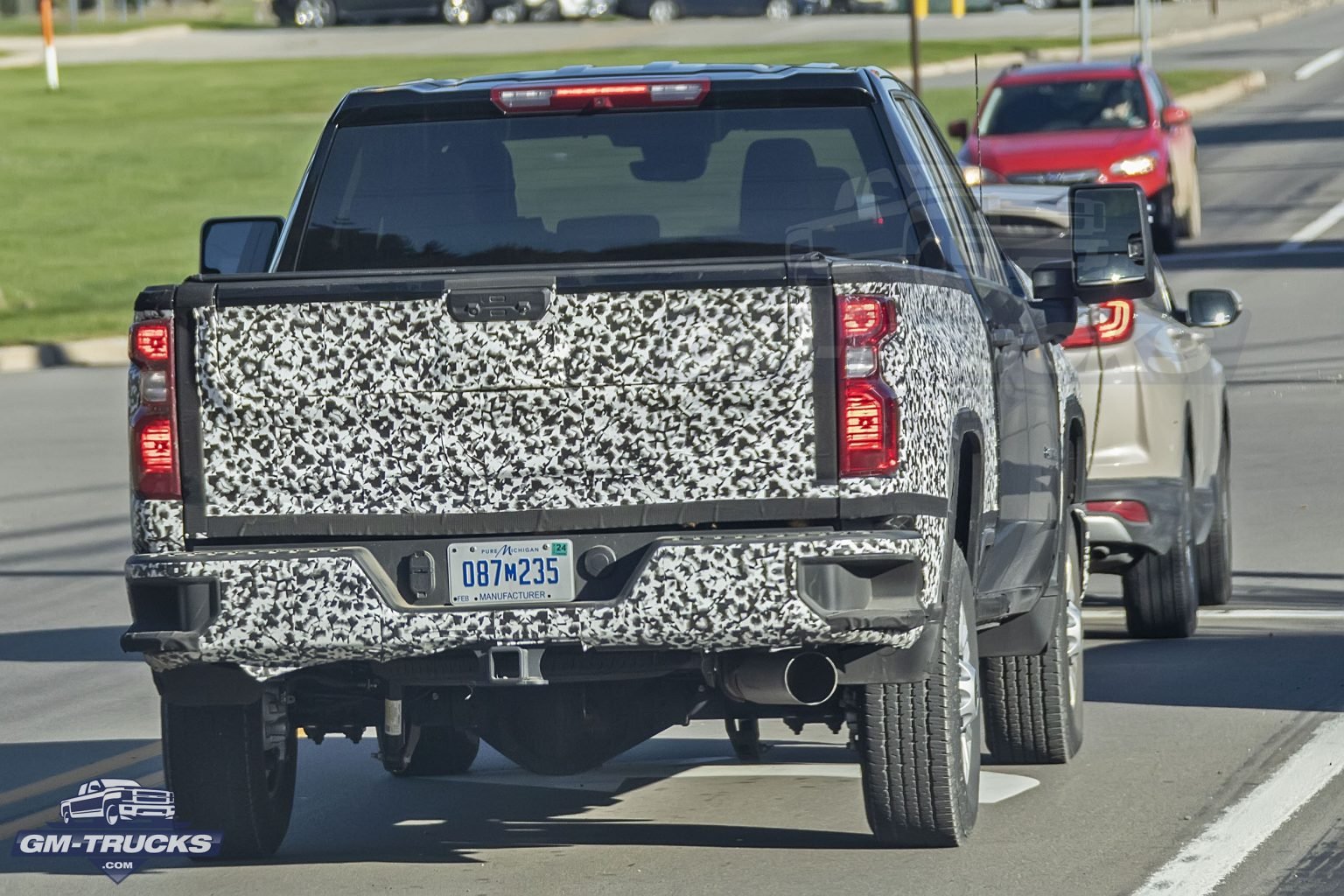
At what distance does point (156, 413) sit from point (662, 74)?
73.4 inches

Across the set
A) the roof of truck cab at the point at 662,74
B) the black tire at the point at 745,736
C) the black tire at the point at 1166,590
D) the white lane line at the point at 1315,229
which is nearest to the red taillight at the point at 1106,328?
the black tire at the point at 1166,590

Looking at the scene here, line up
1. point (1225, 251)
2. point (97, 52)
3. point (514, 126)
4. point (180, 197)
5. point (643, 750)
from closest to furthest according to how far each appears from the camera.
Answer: point (514, 126)
point (643, 750)
point (1225, 251)
point (180, 197)
point (97, 52)

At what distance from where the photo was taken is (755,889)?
21.4 ft

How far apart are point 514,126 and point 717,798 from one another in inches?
78.4

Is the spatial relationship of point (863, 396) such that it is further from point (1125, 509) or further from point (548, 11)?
point (548, 11)

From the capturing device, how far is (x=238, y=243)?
8.02m

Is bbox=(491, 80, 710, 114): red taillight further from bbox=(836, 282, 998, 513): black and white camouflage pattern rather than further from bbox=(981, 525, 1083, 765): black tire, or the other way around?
bbox=(981, 525, 1083, 765): black tire

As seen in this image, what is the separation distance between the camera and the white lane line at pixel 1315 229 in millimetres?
29266

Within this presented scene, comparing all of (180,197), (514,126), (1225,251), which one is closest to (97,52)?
(180,197)

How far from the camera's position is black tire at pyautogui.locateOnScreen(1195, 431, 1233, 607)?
11289mm

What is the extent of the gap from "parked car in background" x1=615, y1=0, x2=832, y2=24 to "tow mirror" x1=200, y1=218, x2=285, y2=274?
59400 mm

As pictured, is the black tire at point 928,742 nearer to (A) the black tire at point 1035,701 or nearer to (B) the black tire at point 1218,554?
(A) the black tire at point 1035,701

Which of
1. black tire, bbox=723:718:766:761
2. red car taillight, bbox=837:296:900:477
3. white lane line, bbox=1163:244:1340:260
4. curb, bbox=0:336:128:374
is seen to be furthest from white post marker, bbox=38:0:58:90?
red car taillight, bbox=837:296:900:477

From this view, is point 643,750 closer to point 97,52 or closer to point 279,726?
point 279,726
